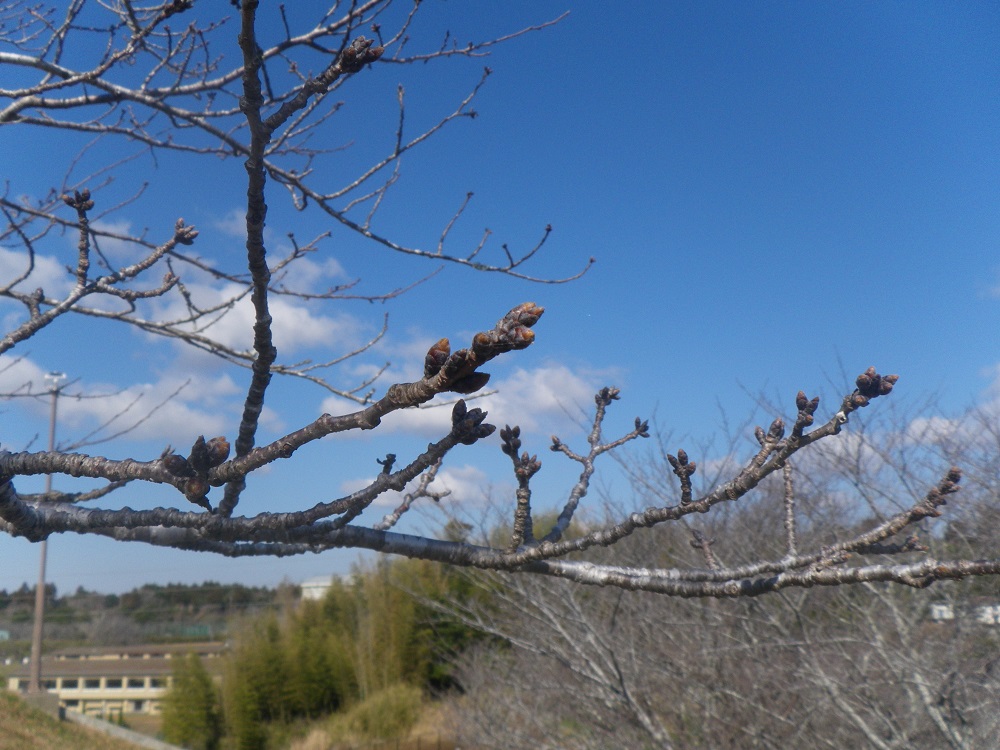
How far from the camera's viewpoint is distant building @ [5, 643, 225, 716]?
19500mm

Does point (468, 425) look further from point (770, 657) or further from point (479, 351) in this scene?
point (770, 657)

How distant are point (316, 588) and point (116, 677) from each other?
5.94 m

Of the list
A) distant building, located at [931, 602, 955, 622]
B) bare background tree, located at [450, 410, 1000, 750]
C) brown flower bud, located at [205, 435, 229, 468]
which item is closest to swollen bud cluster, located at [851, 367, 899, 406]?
brown flower bud, located at [205, 435, 229, 468]

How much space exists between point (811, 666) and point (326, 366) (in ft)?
14.4

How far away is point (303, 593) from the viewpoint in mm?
22266

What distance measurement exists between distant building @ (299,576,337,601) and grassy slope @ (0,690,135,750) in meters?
5.95

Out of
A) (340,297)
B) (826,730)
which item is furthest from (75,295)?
(826,730)

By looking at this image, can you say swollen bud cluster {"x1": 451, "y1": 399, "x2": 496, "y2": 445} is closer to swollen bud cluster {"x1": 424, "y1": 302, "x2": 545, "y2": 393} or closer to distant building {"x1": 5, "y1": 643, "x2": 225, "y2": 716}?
swollen bud cluster {"x1": 424, "y1": 302, "x2": 545, "y2": 393}

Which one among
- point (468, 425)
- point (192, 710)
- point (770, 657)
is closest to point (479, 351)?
point (468, 425)

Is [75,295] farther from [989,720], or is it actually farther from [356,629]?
[356,629]

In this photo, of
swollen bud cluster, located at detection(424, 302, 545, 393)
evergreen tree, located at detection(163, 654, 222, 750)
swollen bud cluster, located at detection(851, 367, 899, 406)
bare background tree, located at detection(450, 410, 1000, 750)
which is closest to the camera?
swollen bud cluster, located at detection(424, 302, 545, 393)

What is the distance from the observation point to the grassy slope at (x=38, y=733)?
12.8m

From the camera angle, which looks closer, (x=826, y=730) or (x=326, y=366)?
(x=326, y=366)

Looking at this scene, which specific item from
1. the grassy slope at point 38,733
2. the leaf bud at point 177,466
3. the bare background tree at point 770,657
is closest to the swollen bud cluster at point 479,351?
the leaf bud at point 177,466
